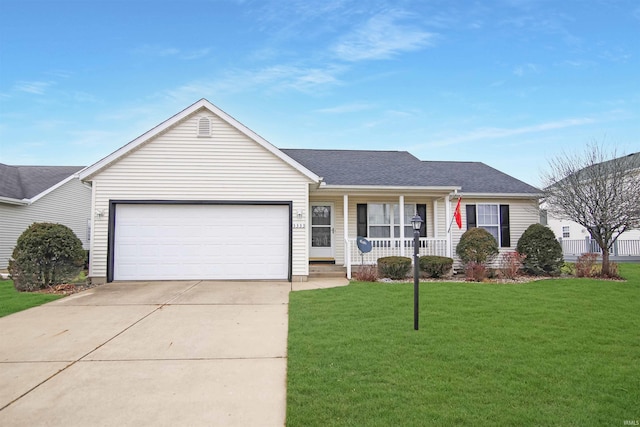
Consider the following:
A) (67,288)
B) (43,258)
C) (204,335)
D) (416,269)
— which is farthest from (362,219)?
(43,258)

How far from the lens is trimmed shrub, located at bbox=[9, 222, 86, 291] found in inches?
414

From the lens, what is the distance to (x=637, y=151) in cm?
1623

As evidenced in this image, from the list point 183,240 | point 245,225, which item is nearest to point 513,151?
point 245,225

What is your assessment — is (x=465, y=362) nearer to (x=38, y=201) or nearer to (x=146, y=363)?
(x=146, y=363)

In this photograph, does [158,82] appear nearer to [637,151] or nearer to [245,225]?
[245,225]

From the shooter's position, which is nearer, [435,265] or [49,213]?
[435,265]

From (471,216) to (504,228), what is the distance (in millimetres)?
1390

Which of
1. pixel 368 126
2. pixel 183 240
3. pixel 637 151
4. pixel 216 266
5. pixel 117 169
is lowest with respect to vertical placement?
pixel 216 266

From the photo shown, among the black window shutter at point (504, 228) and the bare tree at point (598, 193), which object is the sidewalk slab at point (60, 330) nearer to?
the black window shutter at point (504, 228)

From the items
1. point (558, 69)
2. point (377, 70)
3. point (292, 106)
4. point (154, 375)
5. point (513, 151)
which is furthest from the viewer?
point (513, 151)

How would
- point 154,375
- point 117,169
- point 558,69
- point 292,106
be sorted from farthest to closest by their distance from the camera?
point 292,106 → point 558,69 → point 117,169 → point 154,375

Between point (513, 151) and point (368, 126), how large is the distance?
7.61 metres

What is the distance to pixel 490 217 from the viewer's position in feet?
49.7

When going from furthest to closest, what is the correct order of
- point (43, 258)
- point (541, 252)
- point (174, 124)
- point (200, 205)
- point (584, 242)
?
point (584, 242), point (541, 252), point (200, 205), point (174, 124), point (43, 258)
